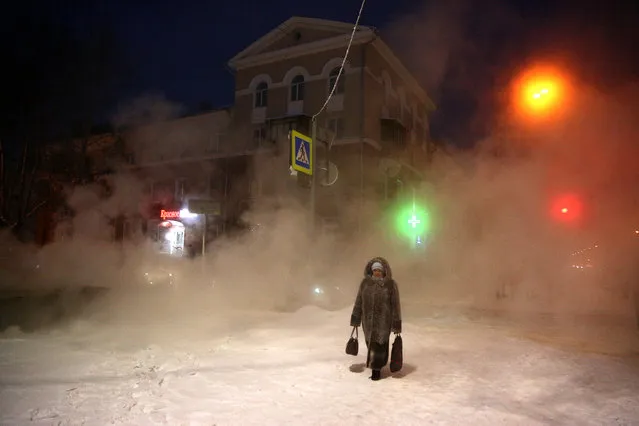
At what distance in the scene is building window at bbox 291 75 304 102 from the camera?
22.1 m

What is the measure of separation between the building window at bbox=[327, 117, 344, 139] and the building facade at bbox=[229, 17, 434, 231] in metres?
0.04

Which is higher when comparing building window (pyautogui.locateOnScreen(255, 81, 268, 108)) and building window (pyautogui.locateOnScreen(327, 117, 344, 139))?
building window (pyautogui.locateOnScreen(255, 81, 268, 108))

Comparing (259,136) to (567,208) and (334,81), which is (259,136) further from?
(567,208)

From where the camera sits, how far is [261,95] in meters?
23.1

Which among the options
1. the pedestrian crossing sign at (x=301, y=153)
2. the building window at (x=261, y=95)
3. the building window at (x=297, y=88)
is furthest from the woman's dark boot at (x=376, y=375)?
the building window at (x=261, y=95)

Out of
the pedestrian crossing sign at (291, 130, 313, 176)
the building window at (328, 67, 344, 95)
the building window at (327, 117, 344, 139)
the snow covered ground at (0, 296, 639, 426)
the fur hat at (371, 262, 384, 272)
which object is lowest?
the snow covered ground at (0, 296, 639, 426)

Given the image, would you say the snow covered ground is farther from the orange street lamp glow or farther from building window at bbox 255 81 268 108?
building window at bbox 255 81 268 108

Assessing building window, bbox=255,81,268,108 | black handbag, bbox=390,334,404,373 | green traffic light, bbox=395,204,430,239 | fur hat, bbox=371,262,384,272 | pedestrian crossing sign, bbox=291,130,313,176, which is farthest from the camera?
building window, bbox=255,81,268,108

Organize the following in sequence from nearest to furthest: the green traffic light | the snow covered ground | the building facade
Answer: the snow covered ground, the green traffic light, the building facade

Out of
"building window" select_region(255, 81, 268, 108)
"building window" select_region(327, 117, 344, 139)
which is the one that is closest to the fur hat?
"building window" select_region(327, 117, 344, 139)

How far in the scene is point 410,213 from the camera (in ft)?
53.5

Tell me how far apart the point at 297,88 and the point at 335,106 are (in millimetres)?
2362

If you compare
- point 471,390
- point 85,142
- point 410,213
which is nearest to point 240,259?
point 410,213

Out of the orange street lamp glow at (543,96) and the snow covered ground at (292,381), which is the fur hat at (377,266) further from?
the orange street lamp glow at (543,96)
